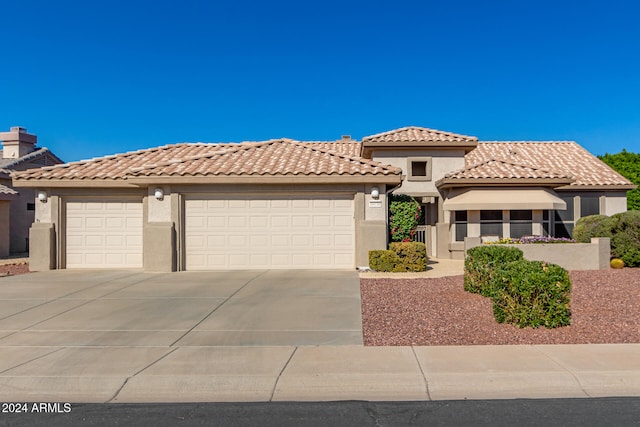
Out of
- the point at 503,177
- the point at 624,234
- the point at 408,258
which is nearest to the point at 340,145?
the point at 503,177

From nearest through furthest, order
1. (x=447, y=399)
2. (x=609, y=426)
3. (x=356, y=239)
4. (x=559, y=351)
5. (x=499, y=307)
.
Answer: (x=609, y=426) < (x=447, y=399) < (x=559, y=351) < (x=499, y=307) < (x=356, y=239)

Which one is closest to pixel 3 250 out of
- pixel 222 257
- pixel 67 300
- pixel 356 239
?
pixel 222 257

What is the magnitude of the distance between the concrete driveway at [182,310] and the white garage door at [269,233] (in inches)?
49.4

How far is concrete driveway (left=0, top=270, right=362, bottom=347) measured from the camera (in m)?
7.18

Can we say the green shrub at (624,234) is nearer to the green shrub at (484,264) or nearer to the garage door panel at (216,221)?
the green shrub at (484,264)

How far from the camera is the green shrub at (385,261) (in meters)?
13.9


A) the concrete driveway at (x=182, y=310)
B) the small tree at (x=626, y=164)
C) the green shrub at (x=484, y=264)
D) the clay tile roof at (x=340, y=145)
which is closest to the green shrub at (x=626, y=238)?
the green shrub at (x=484, y=264)

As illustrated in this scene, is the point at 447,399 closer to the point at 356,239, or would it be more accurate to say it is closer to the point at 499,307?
the point at 499,307

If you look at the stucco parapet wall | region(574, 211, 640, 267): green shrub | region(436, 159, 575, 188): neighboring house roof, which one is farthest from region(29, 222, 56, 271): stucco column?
region(574, 211, 640, 267): green shrub

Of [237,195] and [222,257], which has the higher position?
[237,195]

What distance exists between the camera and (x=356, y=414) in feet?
15.1

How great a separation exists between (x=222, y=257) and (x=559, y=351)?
421 inches

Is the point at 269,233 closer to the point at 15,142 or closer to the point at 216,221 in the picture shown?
the point at 216,221

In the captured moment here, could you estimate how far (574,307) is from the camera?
8.68 meters
